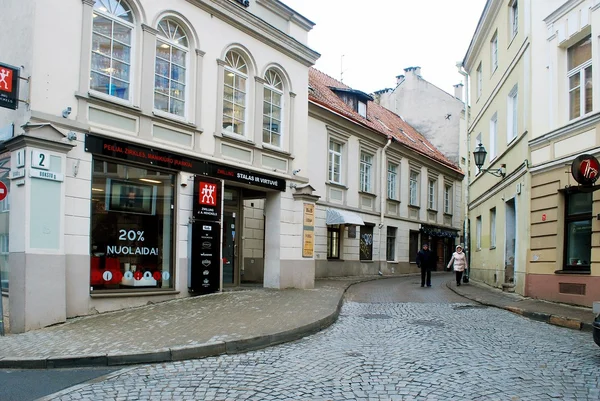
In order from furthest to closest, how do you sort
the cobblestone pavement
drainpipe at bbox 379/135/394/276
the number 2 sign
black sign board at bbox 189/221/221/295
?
1. drainpipe at bbox 379/135/394/276
2. black sign board at bbox 189/221/221/295
3. the number 2 sign
4. the cobblestone pavement

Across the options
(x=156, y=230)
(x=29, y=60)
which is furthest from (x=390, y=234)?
(x=29, y=60)

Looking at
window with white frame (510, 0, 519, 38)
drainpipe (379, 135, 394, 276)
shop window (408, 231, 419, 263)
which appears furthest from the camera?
shop window (408, 231, 419, 263)

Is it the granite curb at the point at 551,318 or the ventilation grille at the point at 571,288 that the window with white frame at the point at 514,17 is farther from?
the granite curb at the point at 551,318

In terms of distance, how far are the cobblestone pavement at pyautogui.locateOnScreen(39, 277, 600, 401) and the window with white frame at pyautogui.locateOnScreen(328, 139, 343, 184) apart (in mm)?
12160

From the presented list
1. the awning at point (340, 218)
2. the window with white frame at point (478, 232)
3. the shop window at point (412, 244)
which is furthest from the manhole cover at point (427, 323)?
the shop window at point (412, 244)

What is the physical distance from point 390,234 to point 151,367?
20.7 meters

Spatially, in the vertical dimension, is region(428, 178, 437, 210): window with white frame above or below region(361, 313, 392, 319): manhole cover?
above

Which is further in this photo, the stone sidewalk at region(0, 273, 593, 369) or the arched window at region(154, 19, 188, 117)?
the arched window at region(154, 19, 188, 117)

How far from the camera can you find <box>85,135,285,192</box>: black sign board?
10773 millimetres

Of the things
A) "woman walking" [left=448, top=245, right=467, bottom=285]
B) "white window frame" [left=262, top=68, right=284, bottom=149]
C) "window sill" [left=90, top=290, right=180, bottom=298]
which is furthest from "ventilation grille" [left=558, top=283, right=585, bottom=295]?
"window sill" [left=90, top=290, right=180, bottom=298]

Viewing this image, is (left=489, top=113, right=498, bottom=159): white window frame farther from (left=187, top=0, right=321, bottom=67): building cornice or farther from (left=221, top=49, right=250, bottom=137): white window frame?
(left=221, top=49, right=250, bottom=137): white window frame

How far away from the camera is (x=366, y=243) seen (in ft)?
80.5

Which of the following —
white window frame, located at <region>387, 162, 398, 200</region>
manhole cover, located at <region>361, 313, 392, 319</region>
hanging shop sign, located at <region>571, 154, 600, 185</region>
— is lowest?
manhole cover, located at <region>361, 313, 392, 319</region>

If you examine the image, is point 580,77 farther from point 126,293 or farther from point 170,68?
point 126,293
